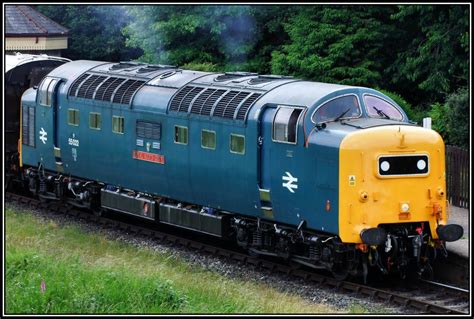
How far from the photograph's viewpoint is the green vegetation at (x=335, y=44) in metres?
26.3

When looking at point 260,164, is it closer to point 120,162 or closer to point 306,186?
point 306,186

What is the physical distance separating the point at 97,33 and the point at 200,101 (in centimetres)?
1891

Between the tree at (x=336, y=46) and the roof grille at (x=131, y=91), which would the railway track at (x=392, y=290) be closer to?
the roof grille at (x=131, y=91)

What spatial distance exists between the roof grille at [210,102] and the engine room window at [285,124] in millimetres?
1911

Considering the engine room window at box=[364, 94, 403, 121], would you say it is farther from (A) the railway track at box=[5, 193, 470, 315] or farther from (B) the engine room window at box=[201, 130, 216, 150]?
(B) the engine room window at box=[201, 130, 216, 150]

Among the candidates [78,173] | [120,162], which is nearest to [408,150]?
[120,162]

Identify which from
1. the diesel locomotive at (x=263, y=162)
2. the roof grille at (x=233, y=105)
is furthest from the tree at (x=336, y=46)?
the roof grille at (x=233, y=105)

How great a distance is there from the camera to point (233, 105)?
64.3 ft

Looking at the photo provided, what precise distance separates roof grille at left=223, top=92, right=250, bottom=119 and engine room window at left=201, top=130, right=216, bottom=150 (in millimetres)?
551

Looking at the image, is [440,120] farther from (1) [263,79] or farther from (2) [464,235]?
(1) [263,79]

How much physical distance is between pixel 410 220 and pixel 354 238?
3.42ft

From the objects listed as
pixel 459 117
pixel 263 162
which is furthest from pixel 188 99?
pixel 459 117

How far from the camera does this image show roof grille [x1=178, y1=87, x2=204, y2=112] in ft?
67.7

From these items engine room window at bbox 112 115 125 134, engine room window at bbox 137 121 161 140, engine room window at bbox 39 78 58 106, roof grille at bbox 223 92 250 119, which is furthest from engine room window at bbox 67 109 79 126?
roof grille at bbox 223 92 250 119
